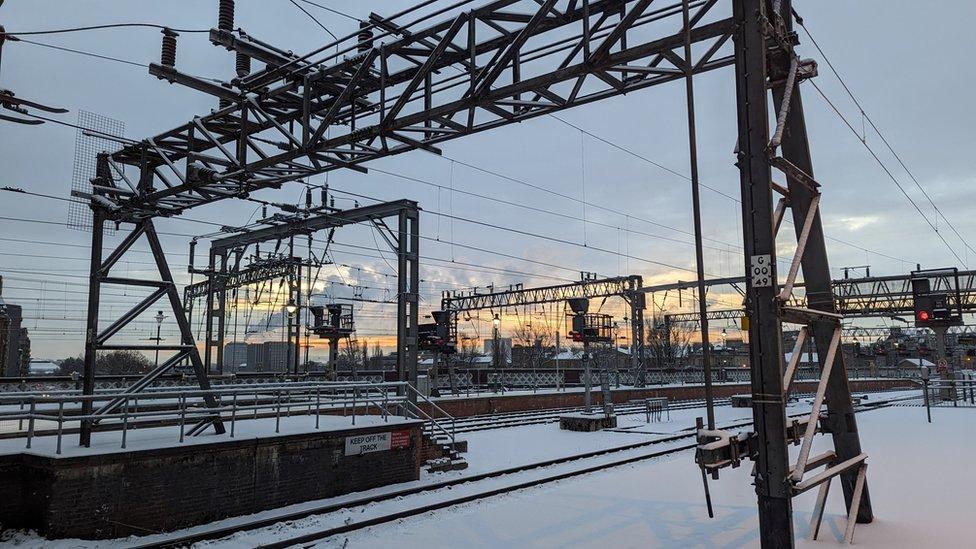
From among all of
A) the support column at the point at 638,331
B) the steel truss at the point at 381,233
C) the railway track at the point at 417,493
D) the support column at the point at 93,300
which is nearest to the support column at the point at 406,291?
the steel truss at the point at 381,233

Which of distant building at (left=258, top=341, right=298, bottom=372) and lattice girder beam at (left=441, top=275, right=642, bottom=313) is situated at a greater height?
lattice girder beam at (left=441, top=275, right=642, bottom=313)

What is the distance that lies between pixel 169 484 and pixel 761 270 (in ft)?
29.8

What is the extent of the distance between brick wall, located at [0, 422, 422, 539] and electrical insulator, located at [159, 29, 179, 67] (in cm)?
632

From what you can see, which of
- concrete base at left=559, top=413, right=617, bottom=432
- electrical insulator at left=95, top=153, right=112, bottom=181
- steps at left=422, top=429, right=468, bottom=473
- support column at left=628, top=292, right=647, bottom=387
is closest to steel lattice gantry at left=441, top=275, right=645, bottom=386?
support column at left=628, top=292, right=647, bottom=387

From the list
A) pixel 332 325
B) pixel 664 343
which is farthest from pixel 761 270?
pixel 664 343

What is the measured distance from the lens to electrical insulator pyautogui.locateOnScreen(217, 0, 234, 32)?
10.5 m

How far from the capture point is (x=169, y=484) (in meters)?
10.0

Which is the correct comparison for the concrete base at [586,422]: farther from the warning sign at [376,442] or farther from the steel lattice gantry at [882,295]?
the steel lattice gantry at [882,295]

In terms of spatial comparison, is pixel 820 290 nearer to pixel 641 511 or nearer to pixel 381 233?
pixel 641 511

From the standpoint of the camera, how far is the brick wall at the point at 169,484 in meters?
9.10

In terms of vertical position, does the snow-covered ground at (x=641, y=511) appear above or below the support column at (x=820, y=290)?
below

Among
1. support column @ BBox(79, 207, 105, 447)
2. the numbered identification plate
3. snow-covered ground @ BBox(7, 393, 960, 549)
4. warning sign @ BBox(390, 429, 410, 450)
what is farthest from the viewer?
warning sign @ BBox(390, 429, 410, 450)

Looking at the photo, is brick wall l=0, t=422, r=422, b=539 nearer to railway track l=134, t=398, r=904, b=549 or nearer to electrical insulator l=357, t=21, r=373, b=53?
railway track l=134, t=398, r=904, b=549

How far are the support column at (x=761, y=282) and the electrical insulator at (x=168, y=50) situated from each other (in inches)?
348
